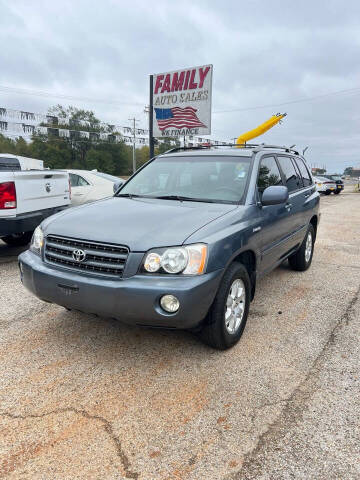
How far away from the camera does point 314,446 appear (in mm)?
2014

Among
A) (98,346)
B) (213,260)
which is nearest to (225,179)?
(213,260)

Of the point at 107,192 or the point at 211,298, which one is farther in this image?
the point at 107,192

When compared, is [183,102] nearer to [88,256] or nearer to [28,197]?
[28,197]

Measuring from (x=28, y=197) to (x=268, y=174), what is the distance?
3646mm

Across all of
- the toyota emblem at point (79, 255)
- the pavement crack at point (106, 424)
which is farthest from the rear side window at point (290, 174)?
the pavement crack at point (106, 424)

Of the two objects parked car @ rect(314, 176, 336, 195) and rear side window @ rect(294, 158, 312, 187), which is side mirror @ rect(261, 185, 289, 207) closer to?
rear side window @ rect(294, 158, 312, 187)

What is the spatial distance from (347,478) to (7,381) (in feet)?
7.44

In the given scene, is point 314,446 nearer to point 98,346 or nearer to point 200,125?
→ point 98,346

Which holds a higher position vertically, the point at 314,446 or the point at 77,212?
the point at 77,212

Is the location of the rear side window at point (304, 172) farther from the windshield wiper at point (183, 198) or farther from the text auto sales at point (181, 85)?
the text auto sales at point (181, 85)

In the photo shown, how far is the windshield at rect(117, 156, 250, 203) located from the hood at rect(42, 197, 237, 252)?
0.71 feet

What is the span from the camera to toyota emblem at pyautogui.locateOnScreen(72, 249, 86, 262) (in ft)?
8.70

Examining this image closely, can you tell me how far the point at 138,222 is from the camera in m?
2.81

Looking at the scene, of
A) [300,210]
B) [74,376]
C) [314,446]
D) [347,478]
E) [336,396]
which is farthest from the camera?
[300,210]
